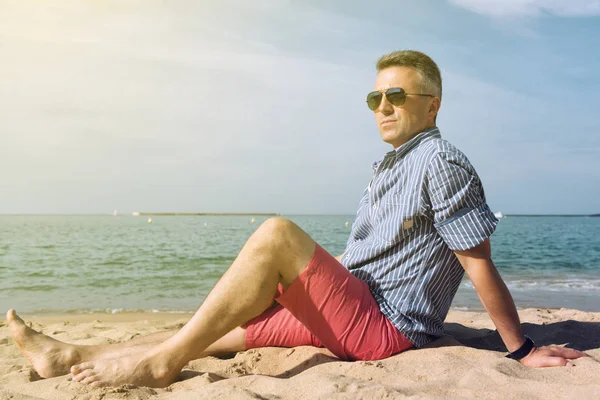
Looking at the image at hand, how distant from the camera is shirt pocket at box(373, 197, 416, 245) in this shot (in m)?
2.70

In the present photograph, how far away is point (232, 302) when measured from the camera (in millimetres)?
2578

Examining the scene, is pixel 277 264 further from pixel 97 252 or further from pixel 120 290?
pixel 97 252

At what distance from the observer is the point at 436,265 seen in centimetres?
274

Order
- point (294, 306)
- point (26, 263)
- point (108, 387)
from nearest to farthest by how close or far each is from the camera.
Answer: point (108, 387)
point (294, 306)
point (26, 263)

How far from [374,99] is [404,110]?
20 cm

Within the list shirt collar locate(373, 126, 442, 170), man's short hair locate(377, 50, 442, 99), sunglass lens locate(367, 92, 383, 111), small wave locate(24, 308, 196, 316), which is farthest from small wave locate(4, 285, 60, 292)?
man's short hair locate(377, 50, 442, 99)

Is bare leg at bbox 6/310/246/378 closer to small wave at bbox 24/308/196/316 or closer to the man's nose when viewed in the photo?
the man's nose

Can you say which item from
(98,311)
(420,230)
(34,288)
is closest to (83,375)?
(420,230)

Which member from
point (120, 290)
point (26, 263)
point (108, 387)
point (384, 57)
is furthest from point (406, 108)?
point (26, 263)

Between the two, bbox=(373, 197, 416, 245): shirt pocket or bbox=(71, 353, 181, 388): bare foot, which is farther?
bbox=(373, 197, 416, 245): shirt pocket

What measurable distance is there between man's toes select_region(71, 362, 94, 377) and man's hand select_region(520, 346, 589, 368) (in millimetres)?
2288

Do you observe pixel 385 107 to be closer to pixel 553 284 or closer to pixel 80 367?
pixel 80 367

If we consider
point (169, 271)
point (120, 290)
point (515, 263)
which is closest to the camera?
point (120, 290)

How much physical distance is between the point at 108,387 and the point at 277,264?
1.03 m
